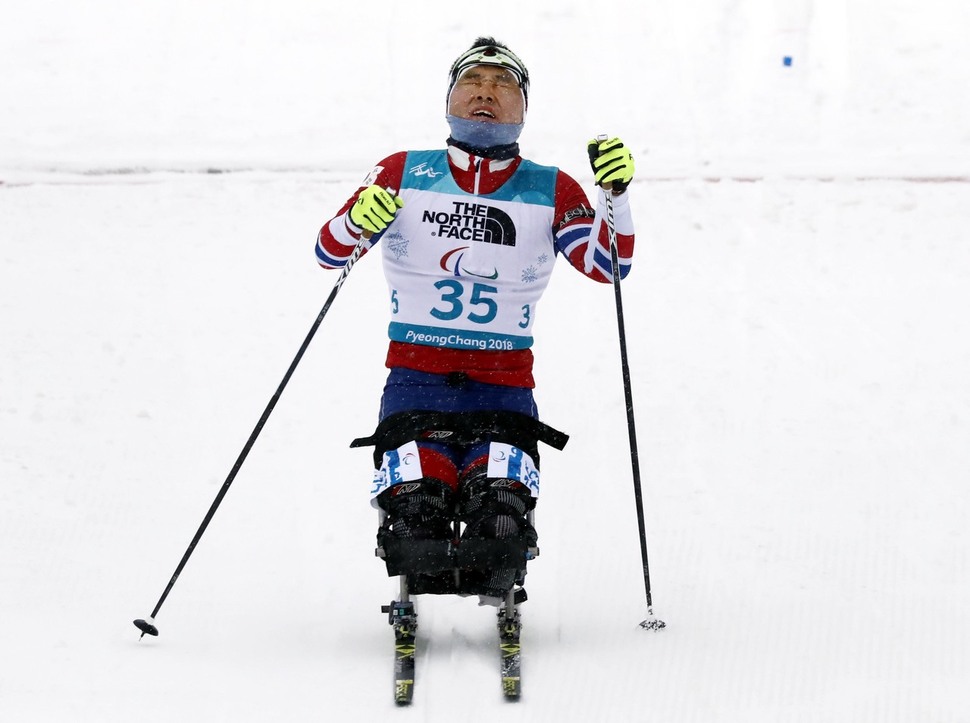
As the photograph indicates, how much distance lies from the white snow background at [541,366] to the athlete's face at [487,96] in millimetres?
1764

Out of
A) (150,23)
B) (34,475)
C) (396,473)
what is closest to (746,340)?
(396,473)

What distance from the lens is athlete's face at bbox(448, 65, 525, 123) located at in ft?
14.9

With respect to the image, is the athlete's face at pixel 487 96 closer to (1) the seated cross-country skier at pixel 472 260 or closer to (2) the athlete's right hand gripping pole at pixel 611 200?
(1) the seated cross-country skier at pixel 472 260

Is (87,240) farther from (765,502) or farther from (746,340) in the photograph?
(765,502)

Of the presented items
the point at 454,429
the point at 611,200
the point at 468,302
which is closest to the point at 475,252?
the point at 468,302

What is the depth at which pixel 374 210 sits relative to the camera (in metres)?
4.27

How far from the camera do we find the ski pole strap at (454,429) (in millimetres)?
4293

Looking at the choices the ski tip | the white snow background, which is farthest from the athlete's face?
the ski tip

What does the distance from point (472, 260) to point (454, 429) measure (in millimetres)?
586

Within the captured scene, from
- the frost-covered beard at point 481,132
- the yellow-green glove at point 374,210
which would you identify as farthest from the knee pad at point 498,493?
the frost-covered beard at point 481,132

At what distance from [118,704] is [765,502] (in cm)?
282

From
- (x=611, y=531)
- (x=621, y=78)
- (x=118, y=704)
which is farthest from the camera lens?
(x=621, y=78)

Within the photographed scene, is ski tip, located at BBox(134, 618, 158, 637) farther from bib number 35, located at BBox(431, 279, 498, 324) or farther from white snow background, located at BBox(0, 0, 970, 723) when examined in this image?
bib number 35, located at BBox(431, 279, 498, 324)

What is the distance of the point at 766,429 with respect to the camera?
19.8 feet
